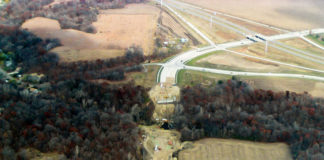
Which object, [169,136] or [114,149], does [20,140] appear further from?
[169,136]

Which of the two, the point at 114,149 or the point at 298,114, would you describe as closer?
the point at 114,149

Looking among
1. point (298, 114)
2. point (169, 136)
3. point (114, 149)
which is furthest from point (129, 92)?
point (298, 114)

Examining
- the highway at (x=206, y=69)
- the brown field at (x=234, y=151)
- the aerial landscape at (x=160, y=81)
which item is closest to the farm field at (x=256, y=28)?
the aerial landscape at (x=160, y=81)

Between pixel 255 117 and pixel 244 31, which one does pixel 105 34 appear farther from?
pixel 255 117

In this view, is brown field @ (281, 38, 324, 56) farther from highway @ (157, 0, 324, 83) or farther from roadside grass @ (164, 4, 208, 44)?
roadside grass @ (164, 4, 208, 44)

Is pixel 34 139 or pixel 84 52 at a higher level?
pixel 84 52

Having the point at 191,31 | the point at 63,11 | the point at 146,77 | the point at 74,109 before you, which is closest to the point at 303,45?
the point at 191,31

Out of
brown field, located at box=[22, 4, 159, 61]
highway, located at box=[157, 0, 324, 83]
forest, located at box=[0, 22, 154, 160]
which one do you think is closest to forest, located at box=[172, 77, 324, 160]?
forest, located at box=[0, 22, 154, 160]
